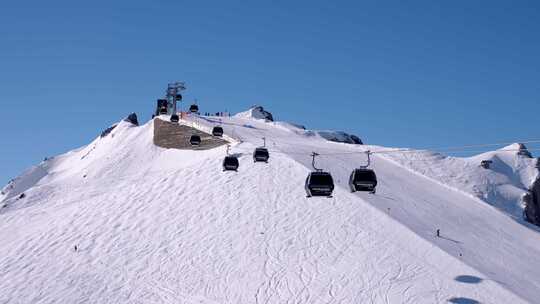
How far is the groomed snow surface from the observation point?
3575 cm

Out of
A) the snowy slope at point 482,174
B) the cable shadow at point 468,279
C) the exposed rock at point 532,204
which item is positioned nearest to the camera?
the cable shadow at point 468,279

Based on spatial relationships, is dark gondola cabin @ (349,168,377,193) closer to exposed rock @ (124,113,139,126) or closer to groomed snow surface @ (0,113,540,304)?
groomed snow surface @ (0,113,540,304)

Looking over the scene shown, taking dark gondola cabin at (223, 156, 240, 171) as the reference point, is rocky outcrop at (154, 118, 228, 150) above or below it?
above

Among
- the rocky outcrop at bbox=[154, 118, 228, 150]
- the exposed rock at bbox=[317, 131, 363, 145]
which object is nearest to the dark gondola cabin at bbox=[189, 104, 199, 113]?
the rocky outcrop at bbox=[154, 118, 228, 150]

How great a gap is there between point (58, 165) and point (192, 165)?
85.6 meters

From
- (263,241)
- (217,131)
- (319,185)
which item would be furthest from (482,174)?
(319,185)

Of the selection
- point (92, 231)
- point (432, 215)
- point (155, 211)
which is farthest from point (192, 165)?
point (432, 215)

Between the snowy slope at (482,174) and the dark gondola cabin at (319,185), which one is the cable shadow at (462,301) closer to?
the dark gondola cabin at (319,185)

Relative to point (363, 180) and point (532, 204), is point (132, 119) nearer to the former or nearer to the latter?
point (532, 204)

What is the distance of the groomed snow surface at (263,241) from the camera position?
35.8 m

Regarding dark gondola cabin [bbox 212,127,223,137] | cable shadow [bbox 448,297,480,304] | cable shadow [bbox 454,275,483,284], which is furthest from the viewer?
dark gondola cabin [bbox 212,127,223,137]

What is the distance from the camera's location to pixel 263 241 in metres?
42.0

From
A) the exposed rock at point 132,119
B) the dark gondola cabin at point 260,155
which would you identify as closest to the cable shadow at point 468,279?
the dark gondola cabin at point 260,155

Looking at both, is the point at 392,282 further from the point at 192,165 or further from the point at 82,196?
the point at 82,196
